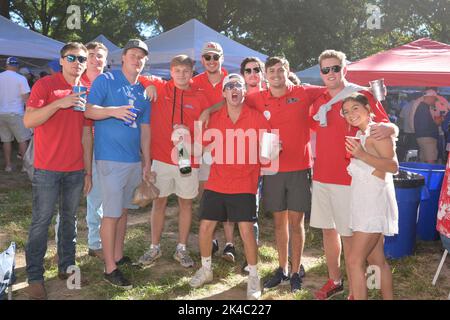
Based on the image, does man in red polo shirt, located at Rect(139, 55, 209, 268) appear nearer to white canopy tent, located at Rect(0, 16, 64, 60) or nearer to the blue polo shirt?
the blue polo shirt

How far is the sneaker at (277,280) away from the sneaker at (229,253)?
0.63m

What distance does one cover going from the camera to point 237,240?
532 centimetres

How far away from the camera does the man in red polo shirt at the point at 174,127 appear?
424 cm

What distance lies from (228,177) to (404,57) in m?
4.62

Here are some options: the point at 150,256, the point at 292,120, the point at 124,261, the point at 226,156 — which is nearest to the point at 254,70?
the point at 292,120

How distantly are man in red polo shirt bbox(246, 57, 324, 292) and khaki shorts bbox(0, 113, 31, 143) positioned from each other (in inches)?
242

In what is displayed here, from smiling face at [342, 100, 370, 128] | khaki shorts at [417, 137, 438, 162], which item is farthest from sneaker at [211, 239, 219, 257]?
khaki shorts at [417, 137, 438, 162]

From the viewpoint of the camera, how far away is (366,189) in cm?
305

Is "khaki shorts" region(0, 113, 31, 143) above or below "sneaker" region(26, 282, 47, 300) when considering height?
above

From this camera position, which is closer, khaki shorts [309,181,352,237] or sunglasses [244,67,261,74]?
khaki shorts [309,181,352,237]

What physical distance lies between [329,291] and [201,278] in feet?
3.75

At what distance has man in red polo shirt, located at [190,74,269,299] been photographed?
3.70 meters

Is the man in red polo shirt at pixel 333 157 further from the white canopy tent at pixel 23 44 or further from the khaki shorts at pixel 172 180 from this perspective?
the white canopy tent at pixel 23 44
